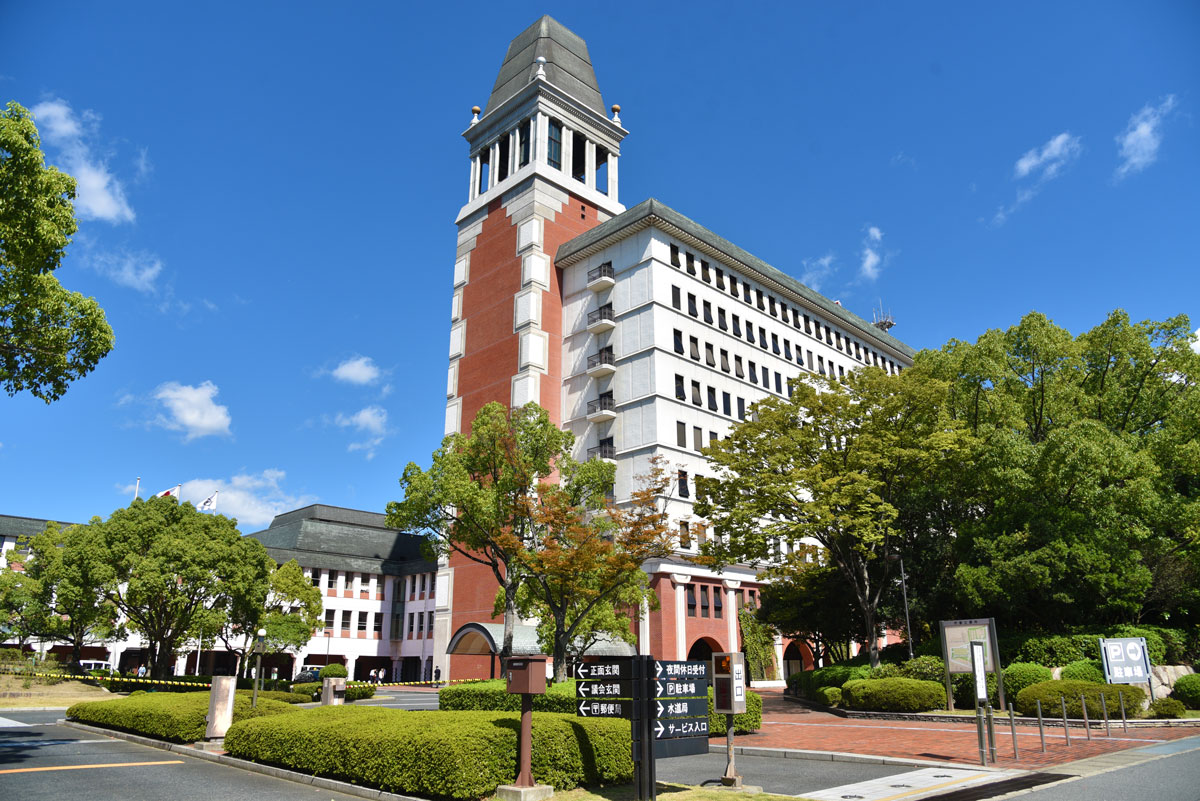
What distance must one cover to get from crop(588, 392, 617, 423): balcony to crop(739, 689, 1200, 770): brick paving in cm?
2358

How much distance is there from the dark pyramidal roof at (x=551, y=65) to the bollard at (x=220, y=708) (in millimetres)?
49133

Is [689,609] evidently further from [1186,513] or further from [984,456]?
[1186,513]

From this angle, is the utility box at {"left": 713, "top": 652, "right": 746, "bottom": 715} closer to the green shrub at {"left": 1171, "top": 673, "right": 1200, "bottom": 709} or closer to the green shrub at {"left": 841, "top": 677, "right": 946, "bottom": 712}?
the green shrub at {"left": 841, "top": 677, "right": 946, "bottom": 712}

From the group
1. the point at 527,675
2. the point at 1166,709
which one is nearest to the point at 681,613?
the point at 1166,709

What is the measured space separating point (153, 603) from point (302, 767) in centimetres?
2765

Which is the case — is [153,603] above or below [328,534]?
below


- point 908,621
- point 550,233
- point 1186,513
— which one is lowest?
point 908,621

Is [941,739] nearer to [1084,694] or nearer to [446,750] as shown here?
[1084,694]

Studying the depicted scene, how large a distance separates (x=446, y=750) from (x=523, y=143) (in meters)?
51.2

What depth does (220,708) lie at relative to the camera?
1702 cm

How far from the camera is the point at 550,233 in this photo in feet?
173

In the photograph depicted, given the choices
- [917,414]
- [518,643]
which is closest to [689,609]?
[518,643]

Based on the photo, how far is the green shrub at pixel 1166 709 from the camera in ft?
72.0

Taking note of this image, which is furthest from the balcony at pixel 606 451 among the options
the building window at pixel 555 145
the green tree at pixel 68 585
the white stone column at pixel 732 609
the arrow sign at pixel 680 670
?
the arrow sign at pixel 680 670
